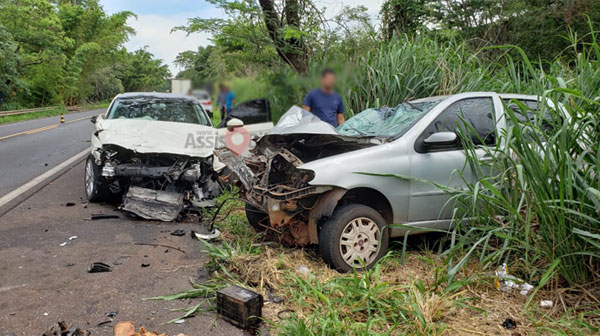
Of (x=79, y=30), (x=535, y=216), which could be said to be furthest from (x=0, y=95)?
(x=535, y=216)

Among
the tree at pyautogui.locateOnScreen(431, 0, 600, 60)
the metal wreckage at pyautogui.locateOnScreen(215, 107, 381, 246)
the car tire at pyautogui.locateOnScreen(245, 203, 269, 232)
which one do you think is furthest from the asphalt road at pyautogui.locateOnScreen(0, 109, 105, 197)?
the tree at pyautogui.locateOnScreen(431, 0, 600, 60)

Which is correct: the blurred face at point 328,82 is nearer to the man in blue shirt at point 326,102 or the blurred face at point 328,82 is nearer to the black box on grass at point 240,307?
the man in blue shirt at point 326,102

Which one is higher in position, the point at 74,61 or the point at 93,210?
the point at 74,61

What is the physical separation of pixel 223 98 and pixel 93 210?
236 cm

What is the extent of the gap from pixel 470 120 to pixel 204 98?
3985 mm

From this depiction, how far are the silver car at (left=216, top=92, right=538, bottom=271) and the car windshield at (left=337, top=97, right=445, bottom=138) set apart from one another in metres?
0.02

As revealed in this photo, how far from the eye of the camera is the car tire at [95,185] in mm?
6102

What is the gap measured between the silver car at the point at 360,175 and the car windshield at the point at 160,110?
113 inches

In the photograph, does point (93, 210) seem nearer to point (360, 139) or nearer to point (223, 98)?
point (223, 98)

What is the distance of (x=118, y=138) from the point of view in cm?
584

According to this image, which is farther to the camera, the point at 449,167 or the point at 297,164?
the point at 449,167

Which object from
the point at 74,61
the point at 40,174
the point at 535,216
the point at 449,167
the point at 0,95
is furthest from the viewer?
the point at 74,61

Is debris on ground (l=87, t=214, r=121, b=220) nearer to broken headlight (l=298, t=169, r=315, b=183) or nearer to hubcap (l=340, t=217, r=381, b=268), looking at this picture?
broken headlight (l=298, t=169, r=315, b=183)

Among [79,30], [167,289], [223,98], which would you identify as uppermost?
[79,30]
